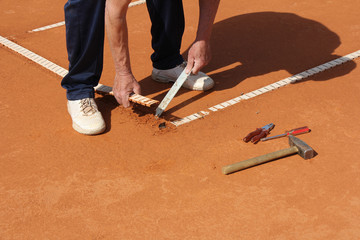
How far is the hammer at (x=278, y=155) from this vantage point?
9.94 ft

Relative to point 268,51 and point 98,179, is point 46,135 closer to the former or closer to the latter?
point 98,179

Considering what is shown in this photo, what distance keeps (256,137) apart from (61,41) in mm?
2873

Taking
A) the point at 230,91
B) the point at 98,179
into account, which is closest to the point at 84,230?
the point at 98,179

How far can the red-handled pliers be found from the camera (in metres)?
3.32

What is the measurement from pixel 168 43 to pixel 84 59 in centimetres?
85

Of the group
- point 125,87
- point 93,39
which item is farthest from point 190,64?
point 93,39

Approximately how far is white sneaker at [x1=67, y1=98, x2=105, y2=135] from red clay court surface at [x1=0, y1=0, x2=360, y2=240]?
0.27 ft

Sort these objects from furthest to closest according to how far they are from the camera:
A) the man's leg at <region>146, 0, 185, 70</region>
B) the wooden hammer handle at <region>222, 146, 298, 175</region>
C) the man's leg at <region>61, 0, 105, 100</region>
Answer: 1. the man's leg at <region>146, 0, 185, 70</region>
2. the man's leg at <region>61, 0, 105, 100</region>
3. the wooden hammer handle at <region>222, 146, 298, 175</region>

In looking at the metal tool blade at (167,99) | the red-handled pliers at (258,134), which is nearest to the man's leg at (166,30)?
the metal tool blade at (167,99)

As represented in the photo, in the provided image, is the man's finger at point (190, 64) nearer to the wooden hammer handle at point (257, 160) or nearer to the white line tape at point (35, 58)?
the wooden hammer handle at point (257, 160)

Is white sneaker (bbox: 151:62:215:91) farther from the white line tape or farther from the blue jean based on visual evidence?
the white line tape

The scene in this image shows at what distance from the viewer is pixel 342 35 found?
4918mm

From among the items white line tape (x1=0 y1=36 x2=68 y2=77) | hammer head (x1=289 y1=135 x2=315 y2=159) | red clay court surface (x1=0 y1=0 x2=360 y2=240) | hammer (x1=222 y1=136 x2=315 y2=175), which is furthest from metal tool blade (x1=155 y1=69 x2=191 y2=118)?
white line tape (x1=0 y1=36 x2=68 y2=77)

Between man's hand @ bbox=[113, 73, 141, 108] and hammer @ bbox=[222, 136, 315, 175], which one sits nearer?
hammer @ bbox=[222, 136, 315, 175]
